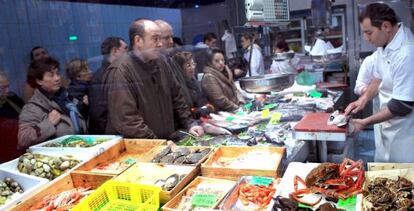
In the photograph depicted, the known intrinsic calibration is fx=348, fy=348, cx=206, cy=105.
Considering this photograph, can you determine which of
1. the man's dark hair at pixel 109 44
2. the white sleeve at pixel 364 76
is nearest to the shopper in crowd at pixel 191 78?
the man's dark hair at pixel 109 44

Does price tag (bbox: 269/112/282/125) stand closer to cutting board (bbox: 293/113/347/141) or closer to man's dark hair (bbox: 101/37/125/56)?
cutting board (bbox: 293/113/347/141)

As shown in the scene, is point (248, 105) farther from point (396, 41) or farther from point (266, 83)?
point (396, 41)

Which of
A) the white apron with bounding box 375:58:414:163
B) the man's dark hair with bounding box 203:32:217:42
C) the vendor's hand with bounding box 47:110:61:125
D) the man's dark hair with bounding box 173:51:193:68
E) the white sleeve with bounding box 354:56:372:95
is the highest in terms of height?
the man's dark hair with bounding box 203:32:217:42

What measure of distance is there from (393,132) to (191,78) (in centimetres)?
205

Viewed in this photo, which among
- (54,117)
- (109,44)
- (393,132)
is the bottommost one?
(393,132)

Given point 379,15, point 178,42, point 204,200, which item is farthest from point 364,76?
point 178,42

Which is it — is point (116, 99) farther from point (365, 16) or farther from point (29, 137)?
point (365, 16)

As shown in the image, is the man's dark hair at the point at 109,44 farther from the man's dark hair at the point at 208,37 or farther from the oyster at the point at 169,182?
the oyster at the point at 169,182

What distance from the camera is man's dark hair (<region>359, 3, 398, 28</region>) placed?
7.44 feet

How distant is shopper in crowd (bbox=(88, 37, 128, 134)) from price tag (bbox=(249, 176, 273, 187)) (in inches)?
54.2

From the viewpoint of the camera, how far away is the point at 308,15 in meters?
4.27

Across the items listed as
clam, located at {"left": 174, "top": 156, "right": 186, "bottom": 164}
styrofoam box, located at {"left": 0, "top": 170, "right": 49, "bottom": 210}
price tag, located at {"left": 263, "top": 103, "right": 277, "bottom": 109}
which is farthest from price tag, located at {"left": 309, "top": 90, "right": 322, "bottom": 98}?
styrofoam box, located at {"left": 0, "top": 170, "right": 49, "bottom": 210}

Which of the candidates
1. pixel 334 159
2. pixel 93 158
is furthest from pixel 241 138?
pixel 93 158

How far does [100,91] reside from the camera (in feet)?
8.77
